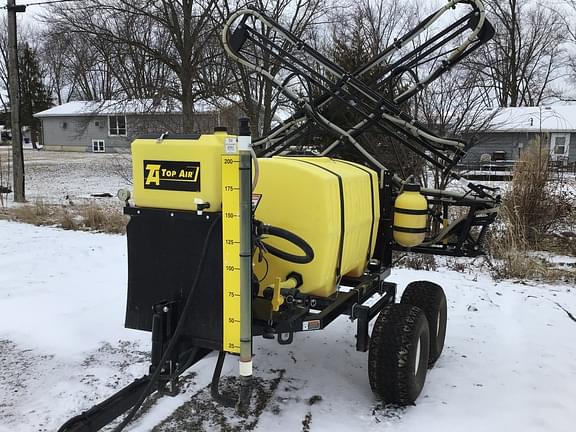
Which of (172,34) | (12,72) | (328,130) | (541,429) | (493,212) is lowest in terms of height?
(541,429)

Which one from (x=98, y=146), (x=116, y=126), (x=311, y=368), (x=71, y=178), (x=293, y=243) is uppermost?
(x=116, y=126)

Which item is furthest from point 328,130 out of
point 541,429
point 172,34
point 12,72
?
point 172,34

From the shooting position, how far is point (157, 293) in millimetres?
3041

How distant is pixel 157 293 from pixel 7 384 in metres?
1.49

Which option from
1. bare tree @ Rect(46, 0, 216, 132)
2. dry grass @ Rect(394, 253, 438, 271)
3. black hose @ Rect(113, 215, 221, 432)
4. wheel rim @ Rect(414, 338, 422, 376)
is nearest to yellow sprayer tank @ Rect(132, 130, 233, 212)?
black hose @ Rect(113, 215, 221, 432)

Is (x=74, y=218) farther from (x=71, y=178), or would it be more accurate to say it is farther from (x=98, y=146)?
(x=98, y=146)

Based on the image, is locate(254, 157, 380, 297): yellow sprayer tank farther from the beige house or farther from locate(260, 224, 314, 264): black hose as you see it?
the beige house

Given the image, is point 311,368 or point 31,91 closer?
point 311,368

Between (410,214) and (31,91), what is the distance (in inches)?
1967

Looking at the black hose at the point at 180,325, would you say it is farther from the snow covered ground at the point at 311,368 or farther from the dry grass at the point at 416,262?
the dry grass at the point at 416,262

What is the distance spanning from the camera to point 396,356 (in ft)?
10.8

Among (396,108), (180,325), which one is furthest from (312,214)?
(396,108)

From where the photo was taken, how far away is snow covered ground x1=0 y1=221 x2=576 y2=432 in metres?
3.29

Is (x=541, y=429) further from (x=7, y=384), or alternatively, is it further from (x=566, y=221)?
(x=566, y=221)
